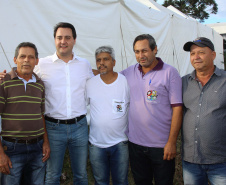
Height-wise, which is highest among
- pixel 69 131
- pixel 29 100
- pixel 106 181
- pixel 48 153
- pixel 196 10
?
pixel 196 10

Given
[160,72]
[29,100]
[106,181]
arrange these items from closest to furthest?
[29,100], [160,72], [106,181]

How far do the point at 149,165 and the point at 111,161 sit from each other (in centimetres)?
39

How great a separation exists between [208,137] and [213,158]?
0.18 meters

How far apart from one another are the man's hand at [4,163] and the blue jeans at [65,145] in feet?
1.42

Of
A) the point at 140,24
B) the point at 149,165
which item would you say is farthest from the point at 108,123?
the point at 140,24

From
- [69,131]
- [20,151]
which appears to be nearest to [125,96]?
[69,131]

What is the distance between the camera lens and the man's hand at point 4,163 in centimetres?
170

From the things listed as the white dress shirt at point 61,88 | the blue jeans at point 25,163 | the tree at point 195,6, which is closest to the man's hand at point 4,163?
the blue jeans at point 25,163

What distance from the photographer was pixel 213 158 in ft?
5.72

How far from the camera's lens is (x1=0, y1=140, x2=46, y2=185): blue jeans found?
1.79 metres

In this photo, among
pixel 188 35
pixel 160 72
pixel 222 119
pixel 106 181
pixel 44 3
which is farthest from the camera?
pixel 188 35

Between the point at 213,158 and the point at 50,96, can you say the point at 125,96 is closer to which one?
the point at 50,96

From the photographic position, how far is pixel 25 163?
1.85 m

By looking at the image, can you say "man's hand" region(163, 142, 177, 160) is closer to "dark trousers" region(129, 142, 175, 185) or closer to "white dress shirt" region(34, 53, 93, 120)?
"dark trousers" region(129, 142, 175, 185)
